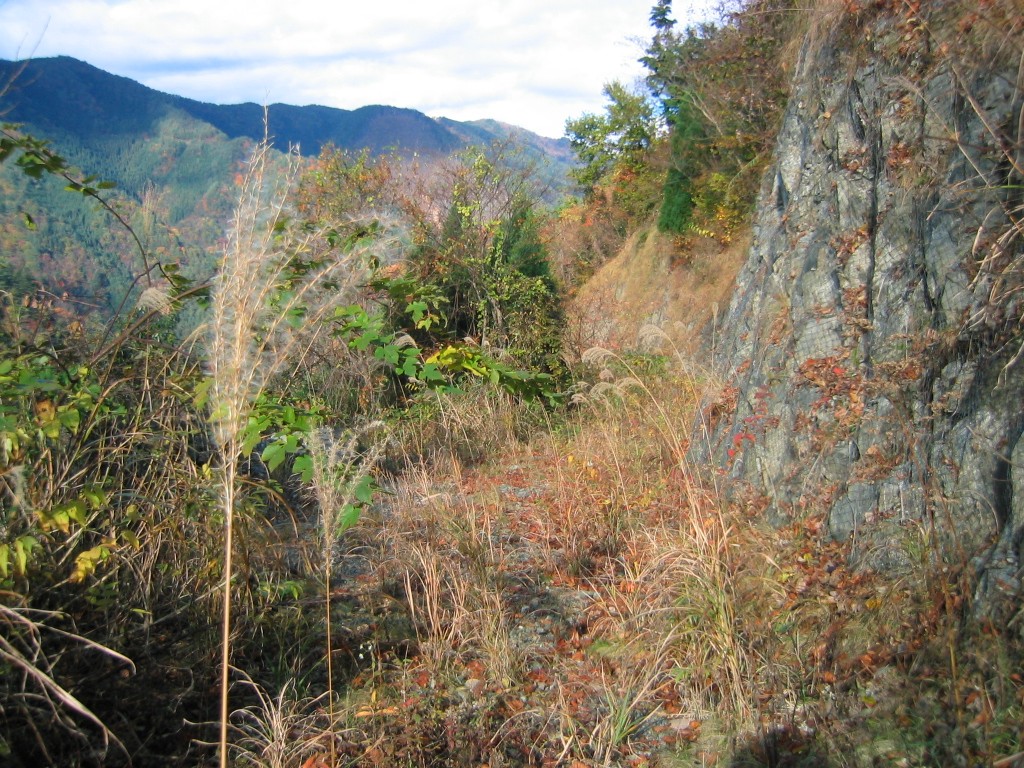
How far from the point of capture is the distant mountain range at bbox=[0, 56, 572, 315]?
12.6 ft

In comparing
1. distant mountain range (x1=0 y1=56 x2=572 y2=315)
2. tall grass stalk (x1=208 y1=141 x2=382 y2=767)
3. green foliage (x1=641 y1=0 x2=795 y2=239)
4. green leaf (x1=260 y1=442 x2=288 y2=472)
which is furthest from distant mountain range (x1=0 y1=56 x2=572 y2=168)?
tall grass stalk (x1=208 y1=141 x2=382 y2=767)

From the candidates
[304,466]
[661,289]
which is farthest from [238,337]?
[661,289]

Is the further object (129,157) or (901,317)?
(129,157)

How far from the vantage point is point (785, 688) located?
287cm

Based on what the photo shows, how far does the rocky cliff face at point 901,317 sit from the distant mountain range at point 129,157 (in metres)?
3.11

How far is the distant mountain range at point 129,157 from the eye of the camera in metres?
3.86

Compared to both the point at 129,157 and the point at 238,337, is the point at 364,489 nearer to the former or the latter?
the point at 238,337

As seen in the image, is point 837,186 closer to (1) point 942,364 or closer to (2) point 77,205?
(1) point 942,364

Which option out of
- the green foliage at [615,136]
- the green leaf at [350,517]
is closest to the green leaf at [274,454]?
the green leaf at [350,517]

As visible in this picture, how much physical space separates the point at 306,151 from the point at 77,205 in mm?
8144

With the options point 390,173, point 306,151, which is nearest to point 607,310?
point 390,173

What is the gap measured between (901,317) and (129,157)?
49.8 feet

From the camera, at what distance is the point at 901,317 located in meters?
3.77

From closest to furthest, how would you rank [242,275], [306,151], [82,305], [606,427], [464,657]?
[242,275]
[464,657]
[82,305]
[606,427]
[306,151]
